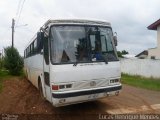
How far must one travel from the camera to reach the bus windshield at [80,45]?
31.3 ft

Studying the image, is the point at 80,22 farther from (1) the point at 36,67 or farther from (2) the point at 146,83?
(2) the point at 146,83

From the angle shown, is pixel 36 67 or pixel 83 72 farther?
pixel 36 67

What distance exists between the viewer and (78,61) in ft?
31.6

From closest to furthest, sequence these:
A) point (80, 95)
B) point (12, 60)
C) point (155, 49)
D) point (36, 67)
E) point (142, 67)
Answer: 1. point (80, 95)
2. point (36, 67)
3. point (142, 67)
4. point (12, 60)
5. point (155, 49)

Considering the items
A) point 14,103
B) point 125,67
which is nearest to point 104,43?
point 14,103

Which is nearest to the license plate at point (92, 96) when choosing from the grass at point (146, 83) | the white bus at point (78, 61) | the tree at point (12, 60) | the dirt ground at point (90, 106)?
the white bus at point (78, 61)

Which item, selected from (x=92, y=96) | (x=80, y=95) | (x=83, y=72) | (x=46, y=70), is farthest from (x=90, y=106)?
(x=46, y=70)

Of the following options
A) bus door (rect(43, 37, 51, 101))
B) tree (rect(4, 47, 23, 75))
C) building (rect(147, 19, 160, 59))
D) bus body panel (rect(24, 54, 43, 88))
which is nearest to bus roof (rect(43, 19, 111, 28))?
bus door (rect(43, 37, 51, 101))

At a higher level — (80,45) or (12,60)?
(80,45)

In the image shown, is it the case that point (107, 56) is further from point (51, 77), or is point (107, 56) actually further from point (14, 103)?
point (14, 103)

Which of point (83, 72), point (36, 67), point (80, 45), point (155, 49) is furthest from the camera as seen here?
point (155, 49)

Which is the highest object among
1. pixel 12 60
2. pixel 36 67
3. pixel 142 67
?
pixel 12 60

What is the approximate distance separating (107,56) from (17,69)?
17759 millimetres

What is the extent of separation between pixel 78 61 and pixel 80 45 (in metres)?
0.54
